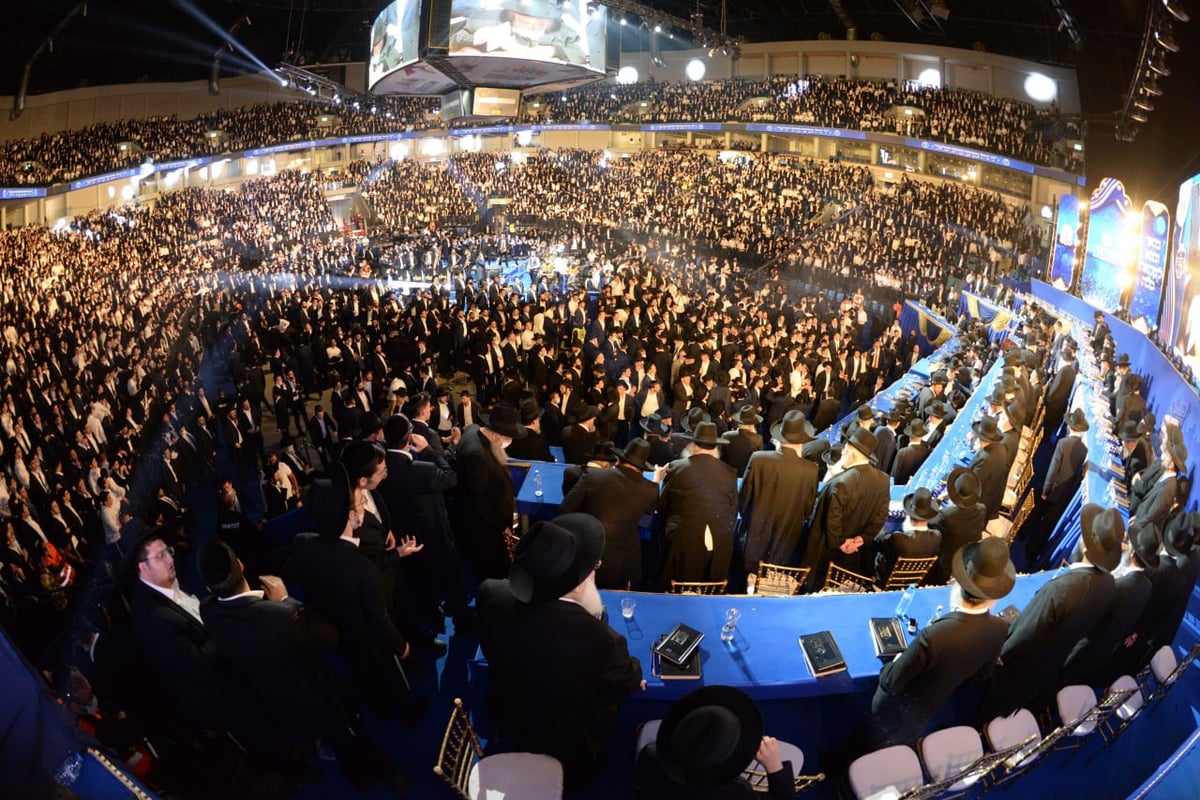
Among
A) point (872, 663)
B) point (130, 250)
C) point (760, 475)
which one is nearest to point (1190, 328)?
point (760, 475)

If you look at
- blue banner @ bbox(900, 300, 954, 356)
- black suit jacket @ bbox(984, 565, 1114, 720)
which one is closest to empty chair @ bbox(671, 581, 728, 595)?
black suit jacket @ bbox(984, 565, 1114, 720)

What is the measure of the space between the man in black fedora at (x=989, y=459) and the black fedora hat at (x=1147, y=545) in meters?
2.18

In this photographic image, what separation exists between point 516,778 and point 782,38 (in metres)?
39.6

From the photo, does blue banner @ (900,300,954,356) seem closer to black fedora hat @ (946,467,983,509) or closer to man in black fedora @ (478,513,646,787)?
black fedora hat @ (946,467,983,509)

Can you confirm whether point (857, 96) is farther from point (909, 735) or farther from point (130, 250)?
point (909, 735)

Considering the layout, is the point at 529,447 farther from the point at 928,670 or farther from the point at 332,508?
the point at 928,670

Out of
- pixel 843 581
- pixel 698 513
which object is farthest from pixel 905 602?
pixel 698 513

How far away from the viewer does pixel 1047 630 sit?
11.4 feet

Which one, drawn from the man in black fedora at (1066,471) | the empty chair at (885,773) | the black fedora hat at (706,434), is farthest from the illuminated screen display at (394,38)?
the empty chair at (885,773)

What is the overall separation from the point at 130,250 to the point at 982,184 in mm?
33131

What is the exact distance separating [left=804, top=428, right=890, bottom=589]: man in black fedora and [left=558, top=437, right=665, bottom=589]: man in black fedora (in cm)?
143

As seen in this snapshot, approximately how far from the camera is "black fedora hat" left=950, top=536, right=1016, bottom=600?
3.02m

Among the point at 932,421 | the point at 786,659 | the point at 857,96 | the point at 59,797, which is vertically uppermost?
the point at 857,96

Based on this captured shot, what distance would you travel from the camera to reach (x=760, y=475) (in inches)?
202
